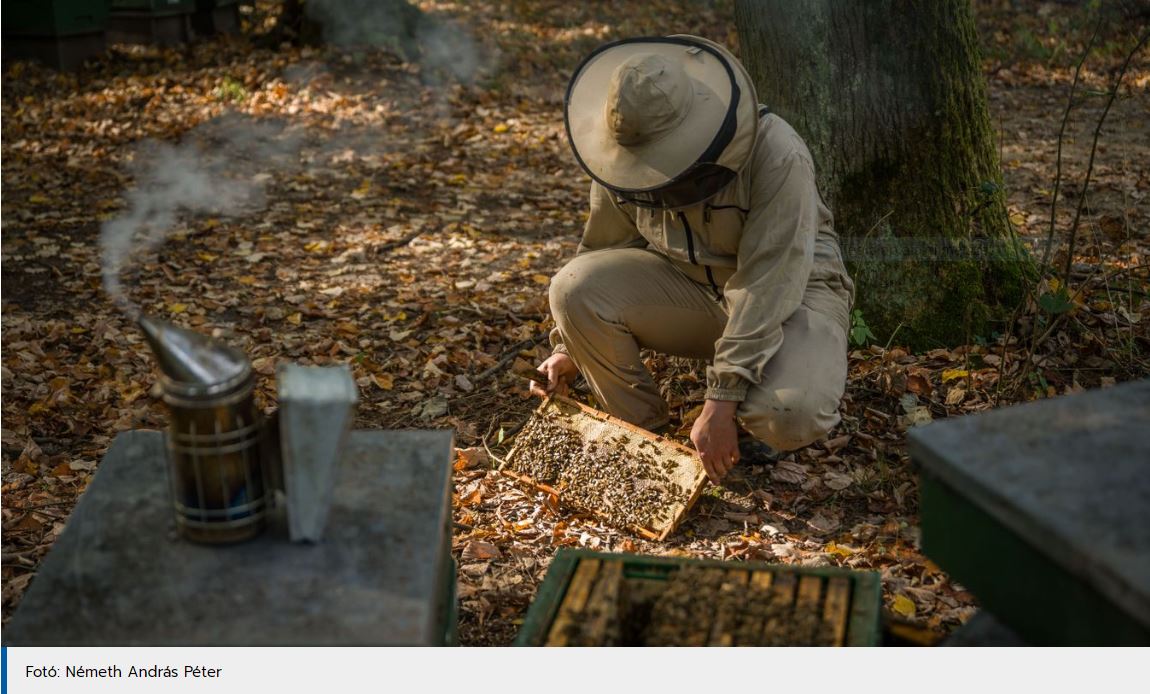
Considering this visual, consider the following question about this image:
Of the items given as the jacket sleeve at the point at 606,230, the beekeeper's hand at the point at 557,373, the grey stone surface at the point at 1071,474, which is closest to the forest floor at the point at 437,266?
the beekeeper's hand at the point at 557,373

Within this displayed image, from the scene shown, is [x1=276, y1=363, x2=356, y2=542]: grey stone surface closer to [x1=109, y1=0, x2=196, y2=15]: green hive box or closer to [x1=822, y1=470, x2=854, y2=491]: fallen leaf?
[x1=822, y1=470, x2=854, y2=491]: fallen leaf

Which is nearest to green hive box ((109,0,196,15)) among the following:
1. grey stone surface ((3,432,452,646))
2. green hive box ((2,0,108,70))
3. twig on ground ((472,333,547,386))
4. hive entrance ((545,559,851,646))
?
green hive box ((2,0,108,70))

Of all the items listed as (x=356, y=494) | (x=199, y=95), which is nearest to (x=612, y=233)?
(x=356, y=494)

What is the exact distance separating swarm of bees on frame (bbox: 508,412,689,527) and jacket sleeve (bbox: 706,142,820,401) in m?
0.38

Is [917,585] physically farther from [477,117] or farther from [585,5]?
[585,5]

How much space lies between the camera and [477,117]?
8492 mm

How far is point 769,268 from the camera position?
3.35 metres

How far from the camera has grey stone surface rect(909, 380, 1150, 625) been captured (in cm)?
186

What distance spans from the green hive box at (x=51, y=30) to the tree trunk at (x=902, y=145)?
297 inches

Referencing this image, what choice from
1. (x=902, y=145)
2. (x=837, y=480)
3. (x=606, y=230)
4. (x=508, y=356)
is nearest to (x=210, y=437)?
(x=606, y=230)

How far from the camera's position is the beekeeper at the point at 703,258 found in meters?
3.17

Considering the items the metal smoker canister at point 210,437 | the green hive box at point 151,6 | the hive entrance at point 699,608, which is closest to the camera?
the metal smoker canister at point 210,437

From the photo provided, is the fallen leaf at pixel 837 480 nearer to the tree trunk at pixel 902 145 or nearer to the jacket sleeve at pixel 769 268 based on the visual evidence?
the jacket sleeve at pixel 769 268

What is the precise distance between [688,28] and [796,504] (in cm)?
828
